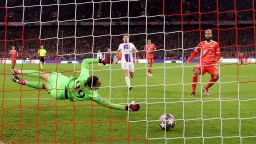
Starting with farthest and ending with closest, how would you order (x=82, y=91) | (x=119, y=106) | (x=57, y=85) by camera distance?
1. (x=57, y=85)
2. (x=82, y=91)
3. (x=119, y=106)

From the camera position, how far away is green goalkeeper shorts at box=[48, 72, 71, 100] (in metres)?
9.01

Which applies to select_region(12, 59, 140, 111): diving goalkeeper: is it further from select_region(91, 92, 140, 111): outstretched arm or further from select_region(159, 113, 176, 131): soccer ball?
select_region(159, 113, 176, 131): soccer ball

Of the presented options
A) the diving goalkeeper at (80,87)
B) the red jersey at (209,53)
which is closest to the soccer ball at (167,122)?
the diving goalkeeper at (80,87)

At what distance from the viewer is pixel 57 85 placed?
360 inches

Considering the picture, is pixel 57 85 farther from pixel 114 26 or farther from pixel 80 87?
pixel 114 26

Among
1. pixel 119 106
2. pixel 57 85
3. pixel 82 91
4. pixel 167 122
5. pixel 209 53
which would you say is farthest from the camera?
pixel 209 53

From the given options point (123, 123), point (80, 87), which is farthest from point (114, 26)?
point (123, 123)

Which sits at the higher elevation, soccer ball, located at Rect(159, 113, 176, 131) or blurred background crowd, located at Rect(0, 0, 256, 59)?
blurred background crowd, located at Rect(0, 0, 256, 59)

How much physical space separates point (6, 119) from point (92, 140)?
8.75 feet

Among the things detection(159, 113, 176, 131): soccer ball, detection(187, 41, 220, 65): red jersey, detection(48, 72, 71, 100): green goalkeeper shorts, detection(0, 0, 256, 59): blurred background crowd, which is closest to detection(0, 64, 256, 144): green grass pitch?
detection(159, 113, 176, 131): soccer ball

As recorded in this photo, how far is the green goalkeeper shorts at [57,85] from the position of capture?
29.6ft

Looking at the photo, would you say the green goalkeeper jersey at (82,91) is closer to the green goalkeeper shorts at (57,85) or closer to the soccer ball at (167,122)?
the green goalkeeper shorts at (57,85)

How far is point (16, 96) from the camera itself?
13.2m

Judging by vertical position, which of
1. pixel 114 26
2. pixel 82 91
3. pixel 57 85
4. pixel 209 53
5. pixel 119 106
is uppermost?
pixel 114 26
